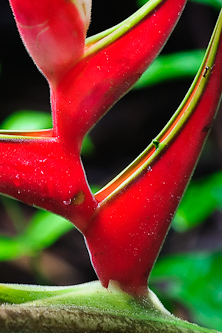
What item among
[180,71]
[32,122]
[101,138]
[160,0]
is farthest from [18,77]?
[160,0]

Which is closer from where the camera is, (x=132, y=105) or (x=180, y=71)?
(x=180, y=71)

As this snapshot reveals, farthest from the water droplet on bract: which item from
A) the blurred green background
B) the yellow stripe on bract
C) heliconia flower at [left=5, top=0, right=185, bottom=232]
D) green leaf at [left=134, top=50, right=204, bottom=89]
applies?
the blurred green background

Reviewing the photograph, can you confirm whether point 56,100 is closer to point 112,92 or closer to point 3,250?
point 112,92

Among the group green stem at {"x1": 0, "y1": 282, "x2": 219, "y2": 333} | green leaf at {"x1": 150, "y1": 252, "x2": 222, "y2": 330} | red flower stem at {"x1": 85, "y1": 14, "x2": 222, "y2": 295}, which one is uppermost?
red flower stem at {"x1": 85, "y1": 14, "x2": 222, "y2": 295}

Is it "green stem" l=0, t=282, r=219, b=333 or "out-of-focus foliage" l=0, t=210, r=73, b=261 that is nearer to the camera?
"green stem" l=0, t=282, r=219, b=333

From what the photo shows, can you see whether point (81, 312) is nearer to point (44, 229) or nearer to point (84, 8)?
point (84, 8)

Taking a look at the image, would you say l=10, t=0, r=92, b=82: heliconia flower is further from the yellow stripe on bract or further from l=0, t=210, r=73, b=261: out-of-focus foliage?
l=0, t=210, r=73, b=261: out-of-focus foliage

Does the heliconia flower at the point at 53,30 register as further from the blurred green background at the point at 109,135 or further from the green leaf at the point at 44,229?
the blurred green background at the point at 109,135
